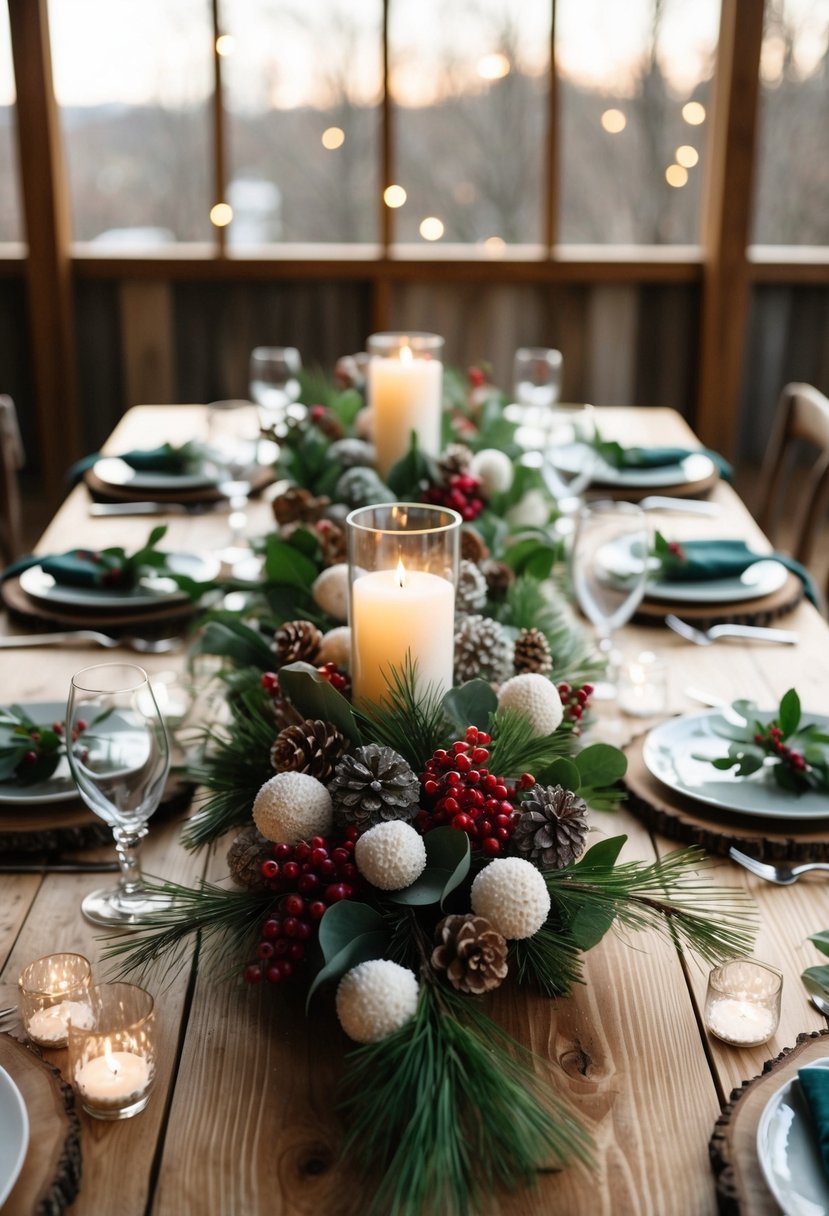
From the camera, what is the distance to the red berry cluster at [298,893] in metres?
0.81

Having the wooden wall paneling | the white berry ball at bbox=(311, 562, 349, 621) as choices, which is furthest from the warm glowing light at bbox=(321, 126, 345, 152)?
the white berry ball at bbox=(311, 562, 349, 621)

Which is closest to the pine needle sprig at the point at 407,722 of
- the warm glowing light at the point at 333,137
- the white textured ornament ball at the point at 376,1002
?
the white textured ornament ball at the point at 376,1002

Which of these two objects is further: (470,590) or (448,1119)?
(470,590)

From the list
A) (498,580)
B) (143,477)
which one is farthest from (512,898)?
(143,477)

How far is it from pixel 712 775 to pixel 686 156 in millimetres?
3285

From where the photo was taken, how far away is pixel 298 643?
1.17 metres

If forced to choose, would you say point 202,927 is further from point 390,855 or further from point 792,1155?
point 792,1155

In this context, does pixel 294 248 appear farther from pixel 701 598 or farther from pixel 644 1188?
pixel 644 1188

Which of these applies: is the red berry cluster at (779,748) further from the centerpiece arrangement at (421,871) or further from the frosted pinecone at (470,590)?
the frosted pinecone at (470,590)

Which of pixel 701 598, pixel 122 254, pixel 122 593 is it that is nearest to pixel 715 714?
pixel 701 598

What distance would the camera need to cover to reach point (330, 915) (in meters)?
0.81

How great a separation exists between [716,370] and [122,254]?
1.92m

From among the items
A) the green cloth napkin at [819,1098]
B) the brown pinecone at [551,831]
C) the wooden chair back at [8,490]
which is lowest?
the wooden chair back at [8,490]

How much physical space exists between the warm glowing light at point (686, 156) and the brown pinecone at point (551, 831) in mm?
3559
